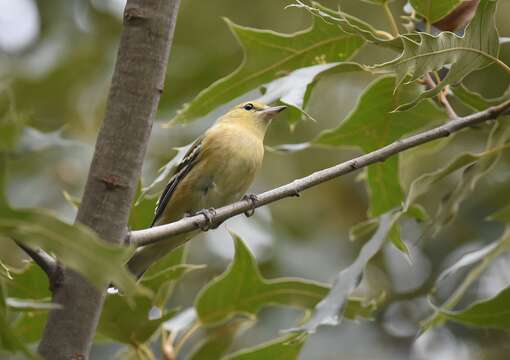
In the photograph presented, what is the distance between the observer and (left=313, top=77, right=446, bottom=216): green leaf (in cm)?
411

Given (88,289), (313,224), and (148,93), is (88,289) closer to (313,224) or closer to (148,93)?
(148,93)

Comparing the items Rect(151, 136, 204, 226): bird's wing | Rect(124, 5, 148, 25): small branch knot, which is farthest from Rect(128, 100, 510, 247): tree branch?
Rect(151, 136, 204, 226): bird's wing

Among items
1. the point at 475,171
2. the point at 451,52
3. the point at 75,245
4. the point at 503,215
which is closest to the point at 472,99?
the point at 475,171

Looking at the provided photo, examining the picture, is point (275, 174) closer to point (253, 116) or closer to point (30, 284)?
point (253, 116)

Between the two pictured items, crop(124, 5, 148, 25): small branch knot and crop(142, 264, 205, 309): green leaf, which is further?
crop(142, 264, 205, 309): green leaf

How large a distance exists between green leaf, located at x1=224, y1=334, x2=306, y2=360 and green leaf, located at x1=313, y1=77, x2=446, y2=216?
972mm

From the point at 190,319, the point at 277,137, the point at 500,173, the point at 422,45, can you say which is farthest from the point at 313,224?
the point at 422,45

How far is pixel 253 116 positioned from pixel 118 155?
326 centimetres

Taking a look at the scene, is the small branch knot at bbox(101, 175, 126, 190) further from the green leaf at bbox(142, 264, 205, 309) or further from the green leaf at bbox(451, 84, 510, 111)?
the green leaf at bbox(451, 84, 510, 111)

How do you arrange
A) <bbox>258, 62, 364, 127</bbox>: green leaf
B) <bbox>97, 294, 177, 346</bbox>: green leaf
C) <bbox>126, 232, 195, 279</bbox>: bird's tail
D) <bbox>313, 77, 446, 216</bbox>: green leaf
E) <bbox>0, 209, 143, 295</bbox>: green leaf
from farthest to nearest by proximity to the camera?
<bbox>126, 232, 195, 279</bbox>: bird's tail → <bbox>313, 77, 446, 216</bbox>: green leaf → <bbox>97, 294, 177, 346</bbox>: green leaf → <bbox>258, 62, 364, 127</bbox>: green leaf → <bbox>0, 209, 143, 295</bbox>: green leaf

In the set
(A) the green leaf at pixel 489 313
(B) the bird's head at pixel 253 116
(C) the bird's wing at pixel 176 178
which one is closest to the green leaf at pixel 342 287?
(A) the green leaf at pixel 489 313

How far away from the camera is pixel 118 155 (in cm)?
269

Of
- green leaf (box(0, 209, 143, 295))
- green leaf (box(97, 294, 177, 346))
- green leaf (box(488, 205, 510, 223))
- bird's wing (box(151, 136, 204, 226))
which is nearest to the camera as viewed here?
green leaf (box(0, 209, 143, 295))

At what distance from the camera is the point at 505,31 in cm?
715
